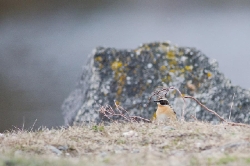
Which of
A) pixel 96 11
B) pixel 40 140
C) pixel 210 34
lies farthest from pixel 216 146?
pixel 96 11

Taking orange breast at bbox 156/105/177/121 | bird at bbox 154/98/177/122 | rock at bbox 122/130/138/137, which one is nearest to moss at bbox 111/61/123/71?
bird at bbox 154/98/177/122

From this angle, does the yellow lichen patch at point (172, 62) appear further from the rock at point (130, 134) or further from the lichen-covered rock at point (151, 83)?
the rock at point (130, 134)

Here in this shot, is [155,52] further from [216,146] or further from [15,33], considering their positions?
[15,33]

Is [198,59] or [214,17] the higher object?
[214,17]

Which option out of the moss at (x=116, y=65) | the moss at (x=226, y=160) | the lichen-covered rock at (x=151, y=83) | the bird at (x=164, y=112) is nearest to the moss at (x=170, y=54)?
the lichen-covered rock at (x=151, y=83)

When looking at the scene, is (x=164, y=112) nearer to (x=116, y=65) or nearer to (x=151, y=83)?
(x=151, y=83)

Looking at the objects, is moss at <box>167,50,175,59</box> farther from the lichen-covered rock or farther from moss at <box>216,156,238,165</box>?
moss at <box>216,156,238,165</box>

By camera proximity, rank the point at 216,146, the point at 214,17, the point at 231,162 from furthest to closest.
Result: the point at 214,17, the point at 216,146, the point at 231,162

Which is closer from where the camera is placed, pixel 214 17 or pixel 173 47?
pixel 173 47
